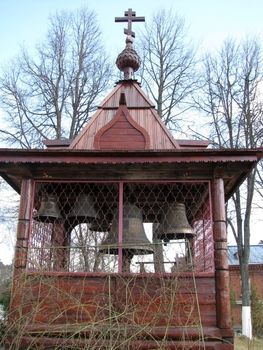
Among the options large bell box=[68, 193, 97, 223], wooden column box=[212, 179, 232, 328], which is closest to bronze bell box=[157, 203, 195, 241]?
wooden column box=[212, 179, 232, 328]

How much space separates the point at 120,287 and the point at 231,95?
599 inches

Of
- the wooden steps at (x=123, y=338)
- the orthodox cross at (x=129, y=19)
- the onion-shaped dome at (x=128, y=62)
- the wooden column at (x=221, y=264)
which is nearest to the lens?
the wooden steps at (x=123, y=338)

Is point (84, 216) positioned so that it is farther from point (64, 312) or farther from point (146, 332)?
point (146, 332)

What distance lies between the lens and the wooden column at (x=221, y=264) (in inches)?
177

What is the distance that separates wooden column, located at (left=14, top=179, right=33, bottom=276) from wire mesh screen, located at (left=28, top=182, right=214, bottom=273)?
126 millimetres

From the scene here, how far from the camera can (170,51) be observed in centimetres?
1978

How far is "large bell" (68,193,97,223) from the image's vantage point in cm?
561

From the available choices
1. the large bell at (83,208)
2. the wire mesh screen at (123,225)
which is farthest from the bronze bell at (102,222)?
the large bell at (83,208)

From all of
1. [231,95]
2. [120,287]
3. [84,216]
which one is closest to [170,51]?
[231,95]

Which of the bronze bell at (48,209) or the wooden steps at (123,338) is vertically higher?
the bronze bell at (48,209)

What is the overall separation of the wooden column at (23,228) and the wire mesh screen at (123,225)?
126 millimetres

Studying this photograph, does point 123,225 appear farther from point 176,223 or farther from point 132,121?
point 132,121

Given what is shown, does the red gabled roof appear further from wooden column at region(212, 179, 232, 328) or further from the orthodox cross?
wooden column at region(212, 179, 232, 328)

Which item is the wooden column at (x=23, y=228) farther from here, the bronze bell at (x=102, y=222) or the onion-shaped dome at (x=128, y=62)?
the onion-shaped dome at (x=128, y=62)
